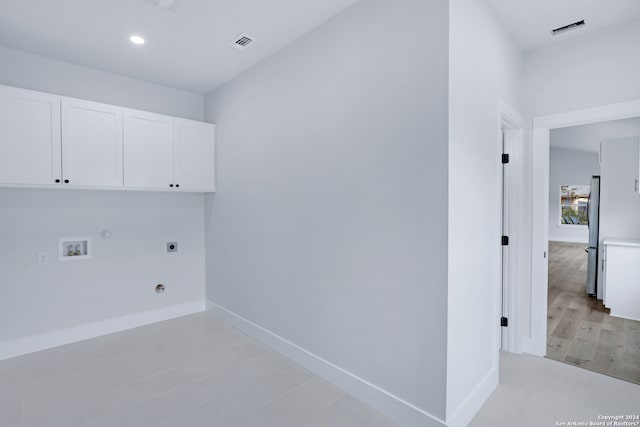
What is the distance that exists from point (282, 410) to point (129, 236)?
2.61m

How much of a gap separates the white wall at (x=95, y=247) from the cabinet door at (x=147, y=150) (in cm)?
36

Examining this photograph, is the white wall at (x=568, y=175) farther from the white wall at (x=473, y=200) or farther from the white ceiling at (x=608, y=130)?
the white wall at (x=473, y=200)

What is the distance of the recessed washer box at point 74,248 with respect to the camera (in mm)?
3227

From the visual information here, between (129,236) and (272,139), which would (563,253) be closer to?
(272,139)

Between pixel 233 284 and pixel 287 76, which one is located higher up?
pixel 287 76

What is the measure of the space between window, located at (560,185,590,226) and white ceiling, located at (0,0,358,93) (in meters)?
11.2

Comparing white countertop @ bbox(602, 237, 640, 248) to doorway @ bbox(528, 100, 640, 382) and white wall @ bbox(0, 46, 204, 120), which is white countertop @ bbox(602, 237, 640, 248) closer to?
doorway @ bbox(528, 100, 640, 382)

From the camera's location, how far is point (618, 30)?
244cm

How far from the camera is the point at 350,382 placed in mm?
2357

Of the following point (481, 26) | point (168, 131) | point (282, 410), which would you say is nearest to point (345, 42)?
point (481, 26)

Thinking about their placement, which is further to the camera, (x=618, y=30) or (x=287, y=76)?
(x=287, y=76)

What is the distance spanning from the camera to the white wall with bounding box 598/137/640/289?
4.43 m

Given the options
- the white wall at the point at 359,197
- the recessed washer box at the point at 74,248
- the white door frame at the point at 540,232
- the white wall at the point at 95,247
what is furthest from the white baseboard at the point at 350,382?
the recessed washer box at the point at 74,248

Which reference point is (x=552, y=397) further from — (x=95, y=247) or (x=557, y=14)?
(x=95, y=247)
